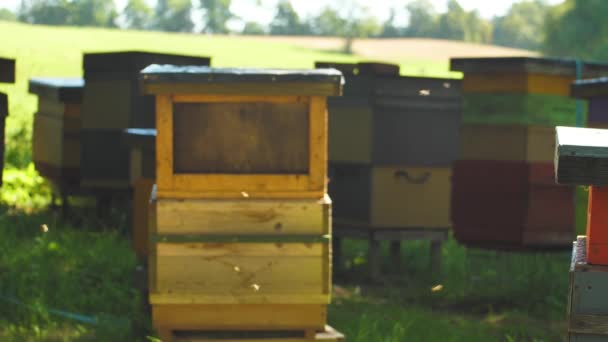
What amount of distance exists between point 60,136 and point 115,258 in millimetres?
2107

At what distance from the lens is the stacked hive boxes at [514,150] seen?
7.97 metres

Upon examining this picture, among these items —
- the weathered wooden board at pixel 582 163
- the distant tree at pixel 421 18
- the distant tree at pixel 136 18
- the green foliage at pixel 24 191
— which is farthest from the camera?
the distant tree at pixel 421 18

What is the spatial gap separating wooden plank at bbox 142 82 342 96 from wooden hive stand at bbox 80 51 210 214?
149 inches

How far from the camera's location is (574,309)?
9.43 ft

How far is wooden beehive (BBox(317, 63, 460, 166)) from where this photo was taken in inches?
305

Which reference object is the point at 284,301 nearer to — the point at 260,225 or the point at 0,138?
the point at 260,225

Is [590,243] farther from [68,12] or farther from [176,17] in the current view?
[176,17]

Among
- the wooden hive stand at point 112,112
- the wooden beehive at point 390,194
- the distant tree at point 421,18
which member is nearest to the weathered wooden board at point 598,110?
the wooden beehive at point 390,194

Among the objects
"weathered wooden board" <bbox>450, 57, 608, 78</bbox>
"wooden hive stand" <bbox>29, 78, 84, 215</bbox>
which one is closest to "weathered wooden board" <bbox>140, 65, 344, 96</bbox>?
"weathered wooden board" <bbox>450, 57, 608, 78</bbox>

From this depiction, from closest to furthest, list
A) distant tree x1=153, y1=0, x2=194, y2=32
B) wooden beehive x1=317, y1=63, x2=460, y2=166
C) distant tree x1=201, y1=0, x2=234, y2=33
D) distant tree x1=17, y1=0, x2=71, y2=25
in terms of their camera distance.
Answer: wooden beehive x1=317, y1=63, x2=460, y2=166 < distant tree x1=17, y1=0, x2=71, y2=25 < distant tree x1=201, y1=0, x2=234, y2=33 < distant tree x1=153, y1=0, x2=194, y2=32

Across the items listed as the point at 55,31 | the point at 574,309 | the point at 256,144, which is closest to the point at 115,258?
the point at 256,144

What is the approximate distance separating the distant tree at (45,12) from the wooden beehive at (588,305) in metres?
79.5

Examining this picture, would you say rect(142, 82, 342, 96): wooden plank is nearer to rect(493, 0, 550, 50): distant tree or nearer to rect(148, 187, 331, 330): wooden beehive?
rect(148, 187, 331, 330): wooden beehive

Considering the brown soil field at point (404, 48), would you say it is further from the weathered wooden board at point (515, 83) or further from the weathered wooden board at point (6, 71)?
the weathered wooden board at point (6, 71)
